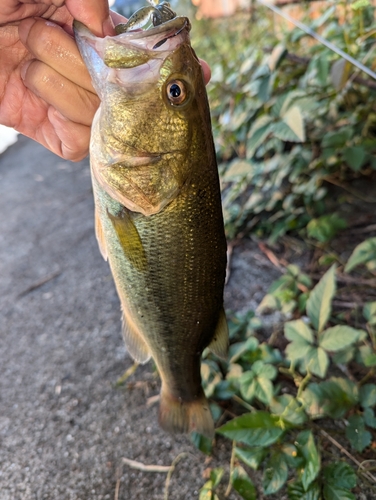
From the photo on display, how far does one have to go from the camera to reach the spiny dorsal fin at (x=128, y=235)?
129 cm

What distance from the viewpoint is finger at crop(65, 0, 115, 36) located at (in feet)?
3.81

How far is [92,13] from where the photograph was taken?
1160 mm

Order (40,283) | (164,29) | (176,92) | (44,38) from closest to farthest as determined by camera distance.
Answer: (164,29)
(176,92)
(44,38)
(40,283)

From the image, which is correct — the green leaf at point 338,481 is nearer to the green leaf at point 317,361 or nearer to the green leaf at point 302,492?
the green leaf at point 302,492

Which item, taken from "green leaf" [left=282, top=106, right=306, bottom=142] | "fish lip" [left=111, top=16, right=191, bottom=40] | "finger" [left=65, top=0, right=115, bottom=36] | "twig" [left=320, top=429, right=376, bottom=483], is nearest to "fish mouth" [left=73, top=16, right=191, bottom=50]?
"fish lip" [left=111, top=16, right=191, bottom=40]

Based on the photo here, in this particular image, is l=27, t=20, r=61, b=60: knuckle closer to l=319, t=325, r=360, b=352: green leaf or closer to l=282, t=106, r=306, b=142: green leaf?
l=282, t=106, r=306, b=142: green leaf

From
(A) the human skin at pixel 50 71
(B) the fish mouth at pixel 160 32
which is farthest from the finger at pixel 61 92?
(B) the fish mouth at pixel 160 32

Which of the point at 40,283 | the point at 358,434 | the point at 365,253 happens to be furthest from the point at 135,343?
the point at 40,283

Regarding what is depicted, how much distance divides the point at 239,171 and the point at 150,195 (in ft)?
5.06

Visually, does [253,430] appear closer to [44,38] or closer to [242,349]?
[242,349]

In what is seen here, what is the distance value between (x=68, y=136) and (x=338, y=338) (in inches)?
48.2

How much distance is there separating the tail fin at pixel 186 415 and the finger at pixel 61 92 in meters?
1.01

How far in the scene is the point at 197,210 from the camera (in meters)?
1.26

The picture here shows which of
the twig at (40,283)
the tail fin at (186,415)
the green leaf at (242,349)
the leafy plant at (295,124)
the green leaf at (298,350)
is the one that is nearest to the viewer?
the tail fin at (186,415)
